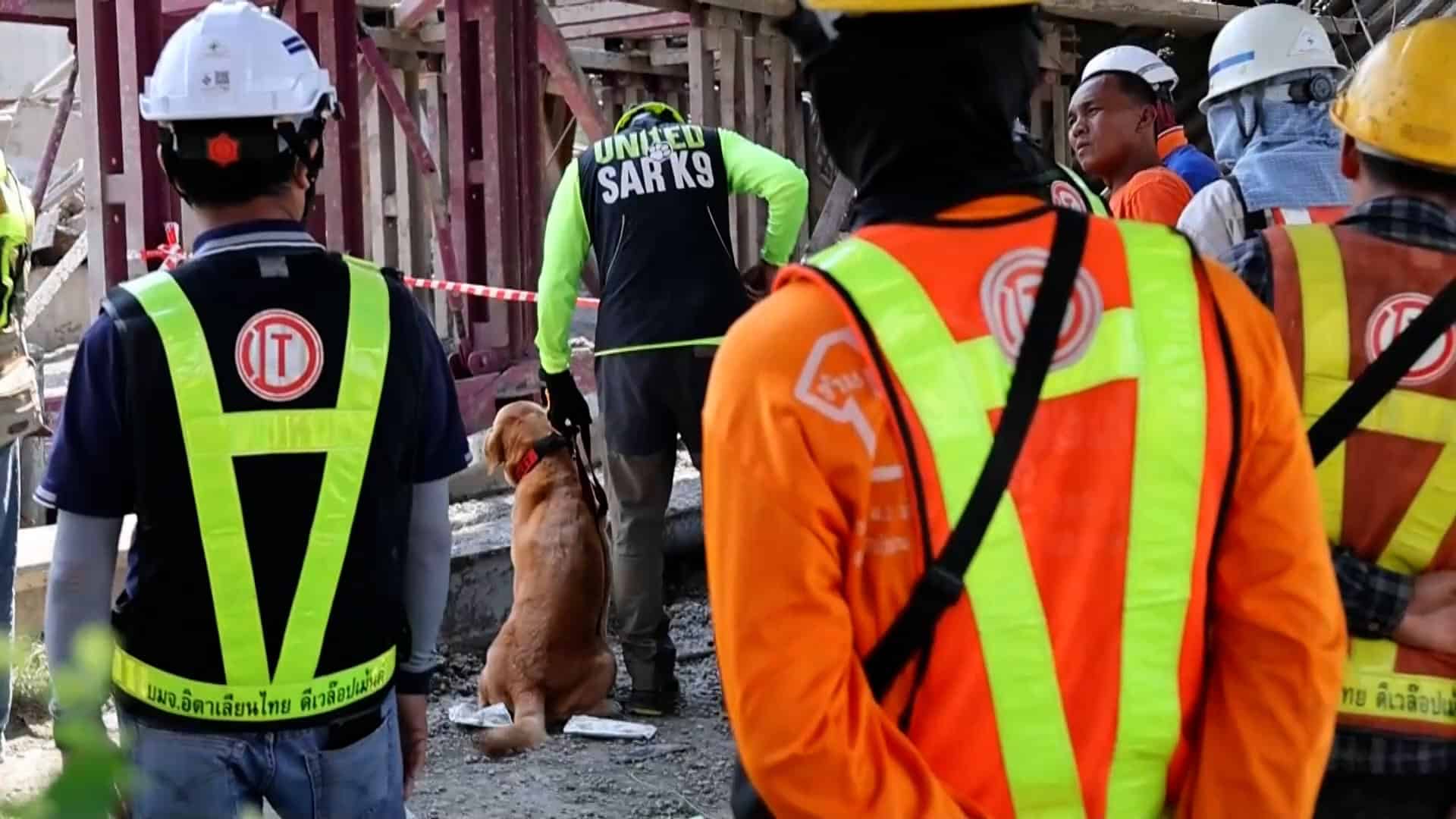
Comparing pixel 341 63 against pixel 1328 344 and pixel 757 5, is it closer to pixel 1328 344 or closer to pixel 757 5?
pixel 757 5

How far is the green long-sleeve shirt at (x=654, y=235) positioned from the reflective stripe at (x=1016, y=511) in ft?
13.4

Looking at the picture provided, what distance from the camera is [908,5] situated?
165cm

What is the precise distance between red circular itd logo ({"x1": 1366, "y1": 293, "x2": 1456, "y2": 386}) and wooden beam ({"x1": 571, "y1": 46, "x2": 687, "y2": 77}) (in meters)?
11.6

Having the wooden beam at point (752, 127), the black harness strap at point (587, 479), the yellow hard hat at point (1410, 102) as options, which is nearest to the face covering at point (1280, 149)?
the yellow hard hat at point (1410, 102)

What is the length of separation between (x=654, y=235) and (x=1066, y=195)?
1.84 meters

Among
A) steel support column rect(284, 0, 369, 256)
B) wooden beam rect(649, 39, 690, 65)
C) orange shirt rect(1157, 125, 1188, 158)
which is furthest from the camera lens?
wooden beam rect(649, 39, 690, 65)

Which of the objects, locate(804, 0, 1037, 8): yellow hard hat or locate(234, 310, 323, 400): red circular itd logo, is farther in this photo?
locate(234, 310, 323, 400): red circular itd logo

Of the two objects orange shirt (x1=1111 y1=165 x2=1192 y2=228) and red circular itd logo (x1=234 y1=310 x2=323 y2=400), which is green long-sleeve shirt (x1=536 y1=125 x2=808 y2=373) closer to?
orange shirt (x1=1111 y1=165 x2=1192 y2=228)

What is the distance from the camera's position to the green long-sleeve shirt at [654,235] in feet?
19.1

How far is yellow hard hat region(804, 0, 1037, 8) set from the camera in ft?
5.41

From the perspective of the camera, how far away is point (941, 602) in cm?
163

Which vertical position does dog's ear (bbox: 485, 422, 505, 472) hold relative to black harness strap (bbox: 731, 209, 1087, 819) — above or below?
below

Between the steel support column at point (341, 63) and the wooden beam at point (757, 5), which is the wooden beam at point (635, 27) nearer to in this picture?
the wooden beam at point (757, 5)

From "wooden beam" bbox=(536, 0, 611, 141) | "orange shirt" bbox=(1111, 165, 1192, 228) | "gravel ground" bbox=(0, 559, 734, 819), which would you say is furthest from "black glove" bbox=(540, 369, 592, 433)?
"wooden beam" bbox=(536, 0, 611, 141)
